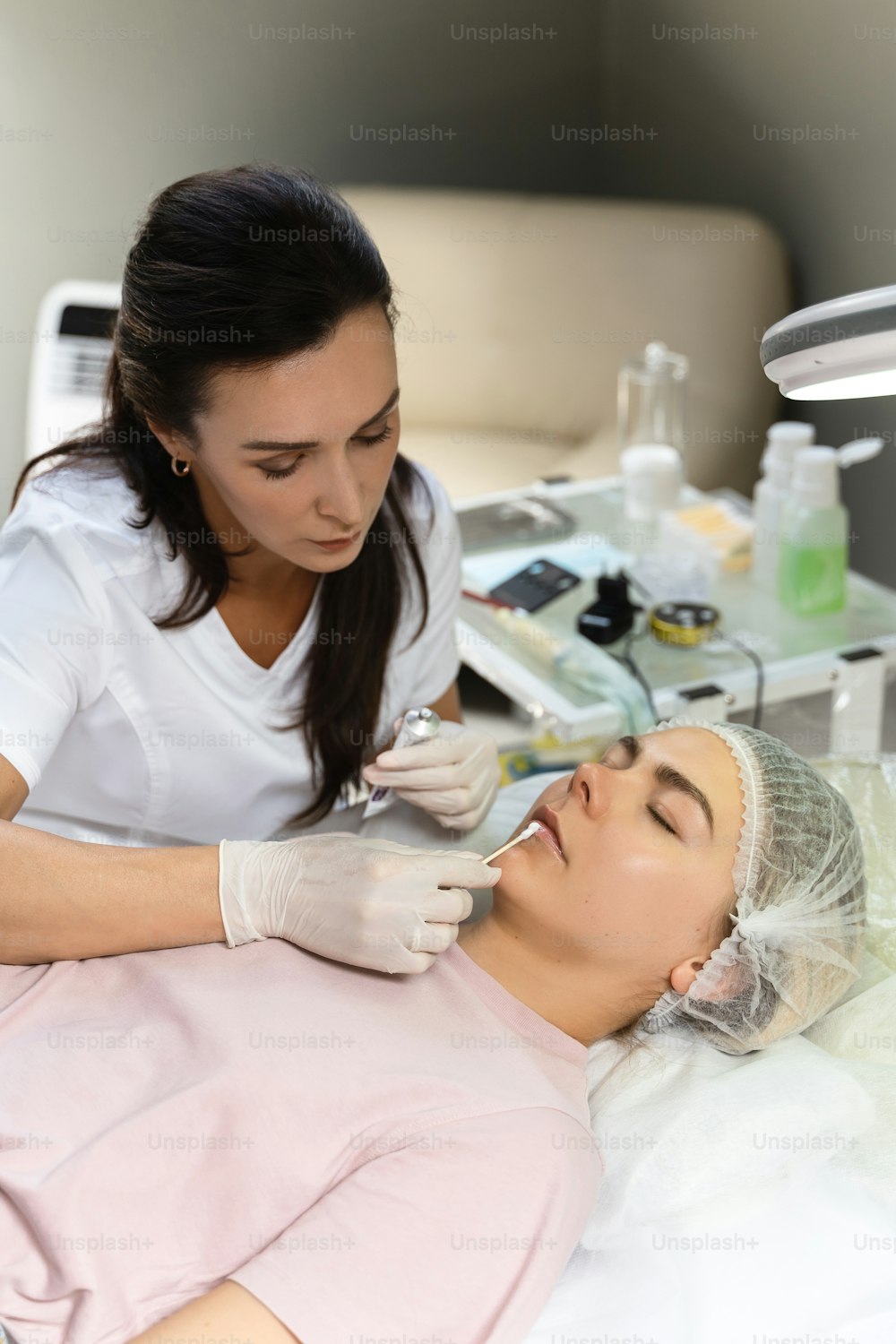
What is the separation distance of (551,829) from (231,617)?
453 millimetres

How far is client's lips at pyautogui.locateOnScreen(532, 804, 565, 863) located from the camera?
1.39 meters

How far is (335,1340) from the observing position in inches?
41.8

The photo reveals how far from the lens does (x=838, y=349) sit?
850mm

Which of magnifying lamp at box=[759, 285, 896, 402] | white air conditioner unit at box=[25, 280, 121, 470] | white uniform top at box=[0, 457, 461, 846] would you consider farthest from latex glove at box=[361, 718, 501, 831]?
white air conditioner unit at box=[25, 280, 121, 470]

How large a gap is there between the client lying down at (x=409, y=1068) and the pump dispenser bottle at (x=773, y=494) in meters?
0.86

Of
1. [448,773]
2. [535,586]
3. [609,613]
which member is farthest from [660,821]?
[535,586]

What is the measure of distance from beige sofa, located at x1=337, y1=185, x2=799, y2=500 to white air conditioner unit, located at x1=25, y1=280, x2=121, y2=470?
0.70 metres

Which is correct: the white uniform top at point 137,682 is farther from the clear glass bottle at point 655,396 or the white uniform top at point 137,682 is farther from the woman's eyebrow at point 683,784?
the clear glass bottle at point 655,396

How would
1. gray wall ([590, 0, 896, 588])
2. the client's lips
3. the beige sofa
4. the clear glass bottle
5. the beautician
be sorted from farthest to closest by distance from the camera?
1. the beige sofa
2. gray wall ([590, 0, 896, 588])
3. the clear glass bottle
4. the client's lips
5. the beautician

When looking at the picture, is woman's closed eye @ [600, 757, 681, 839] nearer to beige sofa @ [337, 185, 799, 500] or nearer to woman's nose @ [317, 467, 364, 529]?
woman's nose @ [317, 467, 364, 529]

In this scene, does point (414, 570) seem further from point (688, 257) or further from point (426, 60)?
point (426, 60)

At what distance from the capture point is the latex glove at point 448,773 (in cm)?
155

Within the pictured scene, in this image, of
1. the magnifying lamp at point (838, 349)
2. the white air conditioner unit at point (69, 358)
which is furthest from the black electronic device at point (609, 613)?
the white air conditioner unit at point (69, 358)

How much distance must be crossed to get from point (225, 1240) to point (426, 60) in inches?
122
